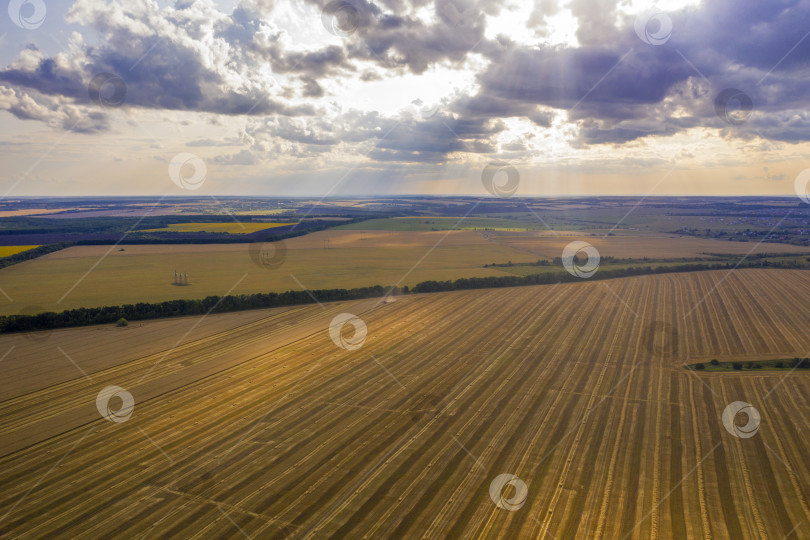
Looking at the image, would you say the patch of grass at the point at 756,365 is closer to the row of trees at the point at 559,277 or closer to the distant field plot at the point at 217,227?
the row of trees at the point at 559,277

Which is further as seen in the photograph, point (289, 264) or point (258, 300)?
point (289, 264)

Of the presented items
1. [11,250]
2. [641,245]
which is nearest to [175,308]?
[11,250]

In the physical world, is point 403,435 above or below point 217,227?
below

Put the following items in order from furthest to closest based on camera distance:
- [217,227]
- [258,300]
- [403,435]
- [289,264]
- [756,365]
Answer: [217,227] < [289,264] < [258,300] < [756,365] < [403,435]

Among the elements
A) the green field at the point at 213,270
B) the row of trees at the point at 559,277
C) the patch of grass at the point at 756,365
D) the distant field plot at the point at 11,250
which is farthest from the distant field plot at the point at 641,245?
the distant field plot at the point at 11,250

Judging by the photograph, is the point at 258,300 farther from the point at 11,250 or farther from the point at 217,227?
the point at 217,227

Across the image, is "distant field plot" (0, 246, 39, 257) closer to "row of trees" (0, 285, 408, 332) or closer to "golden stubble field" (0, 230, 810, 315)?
"golden stubble field" (0, 230, 810, 315)

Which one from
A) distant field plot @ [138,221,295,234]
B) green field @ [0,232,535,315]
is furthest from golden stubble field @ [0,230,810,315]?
distant field plot @ [138,221,295,234]
